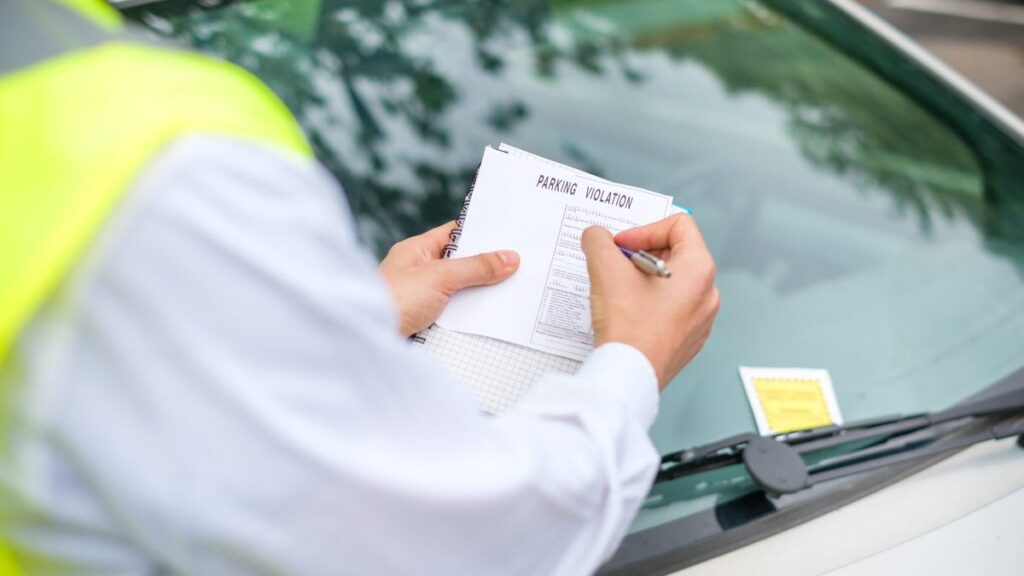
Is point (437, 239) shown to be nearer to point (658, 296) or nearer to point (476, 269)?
point (476, 269)

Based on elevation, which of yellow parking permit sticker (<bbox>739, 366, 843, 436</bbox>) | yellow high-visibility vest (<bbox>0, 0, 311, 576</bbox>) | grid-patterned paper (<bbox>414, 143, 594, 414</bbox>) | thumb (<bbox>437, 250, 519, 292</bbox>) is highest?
yellow high-visibility vest (<bbox>0, 0, 311, 576</bbox>)

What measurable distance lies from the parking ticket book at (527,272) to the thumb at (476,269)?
2cm

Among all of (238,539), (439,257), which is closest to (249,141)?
(238,539)

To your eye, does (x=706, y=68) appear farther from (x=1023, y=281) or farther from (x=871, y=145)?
(x=1023, y=281)

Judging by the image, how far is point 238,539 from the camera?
1.74ft

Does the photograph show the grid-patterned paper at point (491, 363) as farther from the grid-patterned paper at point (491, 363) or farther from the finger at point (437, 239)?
the finger at point (437, 239)

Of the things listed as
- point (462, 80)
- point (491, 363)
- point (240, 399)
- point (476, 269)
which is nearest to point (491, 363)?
point (491, 363)

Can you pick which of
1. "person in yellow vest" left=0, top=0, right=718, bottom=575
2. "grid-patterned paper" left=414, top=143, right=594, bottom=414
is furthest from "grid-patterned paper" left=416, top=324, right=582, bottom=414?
"person in yellow vest" left=0, top=0, right=718, bottom=575

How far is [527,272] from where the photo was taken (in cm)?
128

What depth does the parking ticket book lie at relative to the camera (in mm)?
1212

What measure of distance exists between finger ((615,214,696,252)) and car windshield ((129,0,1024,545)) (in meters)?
0.35

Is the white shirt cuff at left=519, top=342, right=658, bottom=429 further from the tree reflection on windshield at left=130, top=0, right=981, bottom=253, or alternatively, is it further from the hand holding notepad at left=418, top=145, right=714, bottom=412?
the tree reflection on windshield at left=130, top=0, right=981, bottom=253

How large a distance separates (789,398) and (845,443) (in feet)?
0.46

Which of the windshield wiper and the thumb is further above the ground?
the thumb
